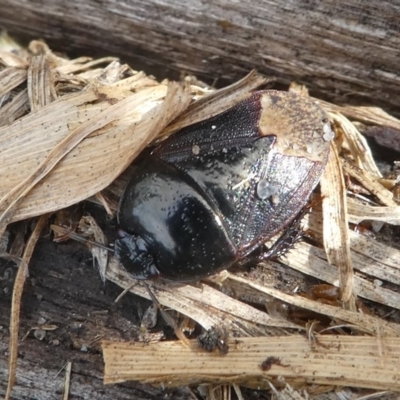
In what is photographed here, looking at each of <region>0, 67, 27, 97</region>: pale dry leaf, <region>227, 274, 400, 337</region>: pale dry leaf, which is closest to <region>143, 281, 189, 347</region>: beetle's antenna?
<region>227, 274, 400, 337</region>: pale dry leaf

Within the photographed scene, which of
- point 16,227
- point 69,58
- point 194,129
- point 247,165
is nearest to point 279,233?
point 247,165

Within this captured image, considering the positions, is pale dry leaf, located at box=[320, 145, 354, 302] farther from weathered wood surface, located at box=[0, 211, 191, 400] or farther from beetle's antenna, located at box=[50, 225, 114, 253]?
beetle's antenna, located at box=[50, 225, 114, 253]

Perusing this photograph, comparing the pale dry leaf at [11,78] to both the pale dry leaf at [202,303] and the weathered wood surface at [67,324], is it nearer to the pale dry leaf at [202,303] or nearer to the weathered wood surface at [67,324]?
the weathered wood surface at [67,324]

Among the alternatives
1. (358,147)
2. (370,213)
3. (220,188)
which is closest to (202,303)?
(220,188)

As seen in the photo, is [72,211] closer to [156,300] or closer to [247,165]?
[156,300]

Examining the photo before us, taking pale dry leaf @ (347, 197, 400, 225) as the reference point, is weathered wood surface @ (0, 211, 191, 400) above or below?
below

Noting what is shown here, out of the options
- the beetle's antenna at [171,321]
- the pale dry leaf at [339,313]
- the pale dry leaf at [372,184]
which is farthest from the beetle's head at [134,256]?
the pale dry leaf at [372,184]
